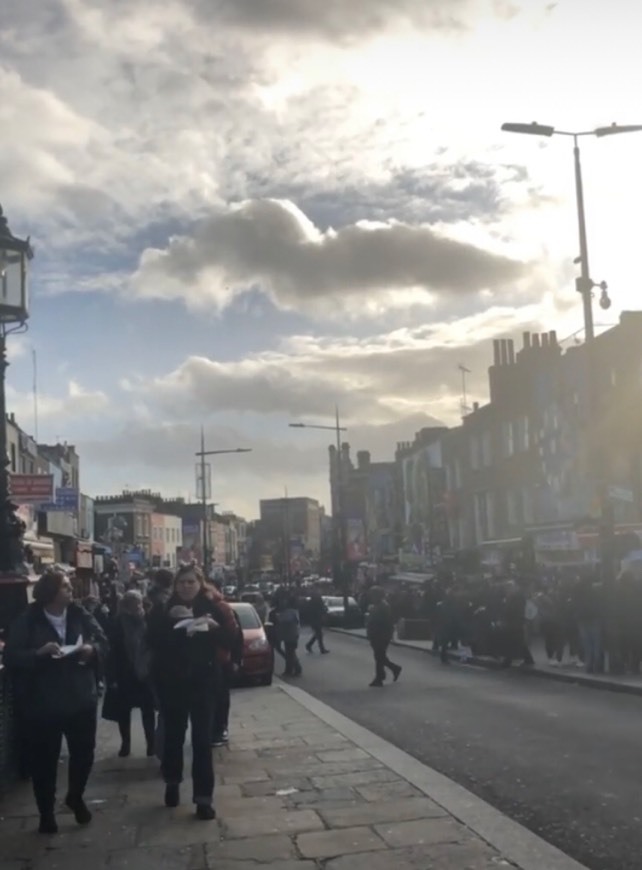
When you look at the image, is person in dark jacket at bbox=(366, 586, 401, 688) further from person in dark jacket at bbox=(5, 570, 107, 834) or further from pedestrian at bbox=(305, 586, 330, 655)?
person in dark jacket at bbox=(5, 570, 107, 834)

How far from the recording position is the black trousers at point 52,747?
7.74m

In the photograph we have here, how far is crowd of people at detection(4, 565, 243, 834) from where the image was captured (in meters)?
7.75

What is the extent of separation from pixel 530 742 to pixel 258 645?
29.6 feet

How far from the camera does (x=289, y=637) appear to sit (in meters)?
23.4

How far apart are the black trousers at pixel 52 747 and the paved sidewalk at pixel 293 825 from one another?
1.01ft

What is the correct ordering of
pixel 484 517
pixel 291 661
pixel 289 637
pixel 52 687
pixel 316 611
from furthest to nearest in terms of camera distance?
pixel 484 517 < pixel 316 611 < pixel 289 637 < pixel 291 661 < pixel 52 687

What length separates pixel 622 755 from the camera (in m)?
10.9

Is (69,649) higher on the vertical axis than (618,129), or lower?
lower

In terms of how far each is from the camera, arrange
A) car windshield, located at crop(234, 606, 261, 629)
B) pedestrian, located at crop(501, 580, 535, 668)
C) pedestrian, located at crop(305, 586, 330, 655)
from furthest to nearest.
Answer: pedestrian, located at crop(305, 586, 330, 655), pedestrian, located at crop(501, 580, 535, 668), car windshield, located at crop(234, 606, 261, 629)

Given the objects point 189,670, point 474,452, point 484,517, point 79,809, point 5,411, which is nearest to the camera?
point 79,809

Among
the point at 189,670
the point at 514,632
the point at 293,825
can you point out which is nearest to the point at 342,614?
the point at 514,632

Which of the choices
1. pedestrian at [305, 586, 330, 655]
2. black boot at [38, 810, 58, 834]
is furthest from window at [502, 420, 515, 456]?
black boot at [38, 810, 58, 834]

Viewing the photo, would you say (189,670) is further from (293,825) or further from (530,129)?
(530,129)

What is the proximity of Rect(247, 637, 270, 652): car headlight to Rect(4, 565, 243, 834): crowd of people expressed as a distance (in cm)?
1132
